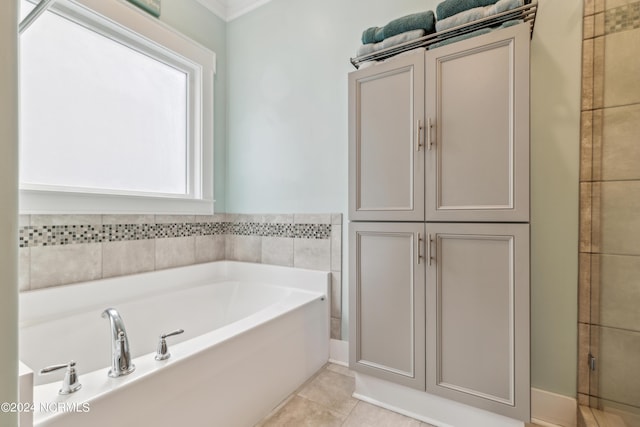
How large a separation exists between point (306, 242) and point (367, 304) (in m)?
0.72

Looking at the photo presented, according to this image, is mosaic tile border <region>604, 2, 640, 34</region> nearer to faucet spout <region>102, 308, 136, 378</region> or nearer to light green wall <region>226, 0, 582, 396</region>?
light green wall <region>226, 0, 582, 396</region>

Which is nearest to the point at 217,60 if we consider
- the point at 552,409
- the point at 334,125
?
the point at 334,125

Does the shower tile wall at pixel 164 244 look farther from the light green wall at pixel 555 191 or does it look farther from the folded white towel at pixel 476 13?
the folded white towel at pixel 476 13

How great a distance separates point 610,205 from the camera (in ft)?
4.12

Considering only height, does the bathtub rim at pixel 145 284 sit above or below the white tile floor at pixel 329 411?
above

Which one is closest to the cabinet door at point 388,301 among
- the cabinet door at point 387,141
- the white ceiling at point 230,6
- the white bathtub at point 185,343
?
the cabinet door at point 387,141

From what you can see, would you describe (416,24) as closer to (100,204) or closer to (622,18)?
(622,18)

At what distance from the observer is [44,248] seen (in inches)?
58.1

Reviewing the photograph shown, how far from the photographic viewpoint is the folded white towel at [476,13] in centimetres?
119

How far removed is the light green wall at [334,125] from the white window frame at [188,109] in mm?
240

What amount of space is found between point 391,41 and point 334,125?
0.64 meters

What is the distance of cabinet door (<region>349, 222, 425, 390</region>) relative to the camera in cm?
137
